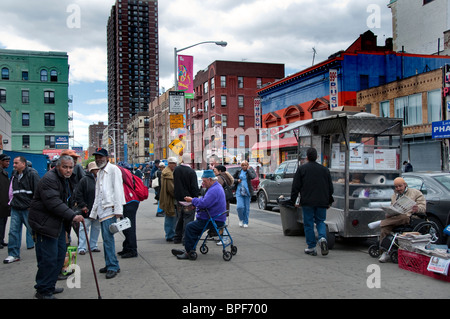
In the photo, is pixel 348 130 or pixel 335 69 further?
pixel 335 69

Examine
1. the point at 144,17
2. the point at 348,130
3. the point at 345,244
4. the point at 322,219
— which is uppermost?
the point at 144,17

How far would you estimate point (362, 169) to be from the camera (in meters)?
8.87

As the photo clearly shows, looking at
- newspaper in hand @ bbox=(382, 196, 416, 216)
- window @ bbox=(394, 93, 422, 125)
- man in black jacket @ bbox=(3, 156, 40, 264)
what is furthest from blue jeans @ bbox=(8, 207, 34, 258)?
window @ bbox=(394, 93, 422, 125)

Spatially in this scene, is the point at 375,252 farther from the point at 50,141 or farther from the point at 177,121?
the point at 50,141

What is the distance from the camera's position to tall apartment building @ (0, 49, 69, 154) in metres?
57.2

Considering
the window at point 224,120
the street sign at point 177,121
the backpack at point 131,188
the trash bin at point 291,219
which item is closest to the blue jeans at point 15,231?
the backpack at point 131,188

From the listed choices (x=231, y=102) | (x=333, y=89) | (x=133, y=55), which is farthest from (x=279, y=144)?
(x=133, y=55)

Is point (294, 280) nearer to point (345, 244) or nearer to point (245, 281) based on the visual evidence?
point (245, 281)

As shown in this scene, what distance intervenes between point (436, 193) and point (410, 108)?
61.0ft

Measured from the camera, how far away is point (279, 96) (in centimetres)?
4041

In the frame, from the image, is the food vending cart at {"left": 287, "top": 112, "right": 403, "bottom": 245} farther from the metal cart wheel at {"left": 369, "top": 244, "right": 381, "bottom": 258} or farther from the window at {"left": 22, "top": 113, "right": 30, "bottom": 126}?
the window at {"left": 22, "top": 113, "right": 30, "bottom": 126}

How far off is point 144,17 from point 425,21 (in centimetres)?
14293
